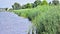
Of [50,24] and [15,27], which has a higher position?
[50,24]

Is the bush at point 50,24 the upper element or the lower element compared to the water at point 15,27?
upper

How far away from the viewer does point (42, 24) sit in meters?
7.99

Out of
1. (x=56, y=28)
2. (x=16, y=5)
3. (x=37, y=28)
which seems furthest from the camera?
(x=16, y=5)

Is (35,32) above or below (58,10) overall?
below

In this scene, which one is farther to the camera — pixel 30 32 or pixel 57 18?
pixel 30 32

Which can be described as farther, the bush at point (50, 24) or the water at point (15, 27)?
the water at point (15, 27)

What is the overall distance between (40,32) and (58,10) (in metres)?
1.05

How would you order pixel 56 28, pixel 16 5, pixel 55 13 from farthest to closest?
pixel 16 5 < pixel 55 13 < pixel 56 28

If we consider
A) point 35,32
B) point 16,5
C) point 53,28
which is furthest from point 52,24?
point 16,5

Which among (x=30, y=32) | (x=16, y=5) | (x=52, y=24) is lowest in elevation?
(x=16, y=5)

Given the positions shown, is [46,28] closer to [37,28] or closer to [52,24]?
[52,24]

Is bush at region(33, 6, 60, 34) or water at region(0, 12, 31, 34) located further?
water at region(0, 12, 31, 34)

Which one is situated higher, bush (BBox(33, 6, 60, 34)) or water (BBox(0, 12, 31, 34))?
bush (BBox(33, 6, 60, 34))

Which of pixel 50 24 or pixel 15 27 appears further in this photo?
pixel 15 27
